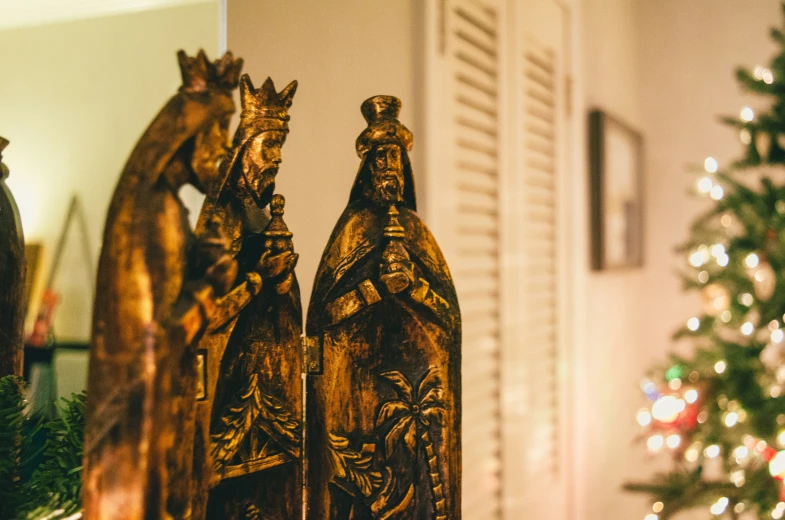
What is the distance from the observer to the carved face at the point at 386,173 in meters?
0.64

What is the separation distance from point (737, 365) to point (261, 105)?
171 cm

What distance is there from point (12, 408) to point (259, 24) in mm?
608

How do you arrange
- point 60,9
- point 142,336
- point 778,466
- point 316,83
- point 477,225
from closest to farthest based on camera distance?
point 142,336 → point 60,9 → point 316,83 → point 477,225 → point 778,466

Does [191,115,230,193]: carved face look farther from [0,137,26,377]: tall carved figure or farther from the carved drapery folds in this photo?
[0,137,26,377]: tall carved figure

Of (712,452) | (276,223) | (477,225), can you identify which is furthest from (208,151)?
(712,452)

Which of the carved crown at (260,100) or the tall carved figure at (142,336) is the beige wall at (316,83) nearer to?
the carved crown at (260,100)

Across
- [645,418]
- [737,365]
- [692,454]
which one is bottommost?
[692,454]

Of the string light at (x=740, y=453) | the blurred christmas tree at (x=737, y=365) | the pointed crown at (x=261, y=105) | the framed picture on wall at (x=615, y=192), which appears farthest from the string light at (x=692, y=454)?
the pointed crown at (x=261, y=105)

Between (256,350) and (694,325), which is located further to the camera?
(694,325)

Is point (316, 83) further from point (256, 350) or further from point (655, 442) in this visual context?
point (655, 442)

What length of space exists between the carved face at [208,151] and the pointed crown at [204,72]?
24 millimetres

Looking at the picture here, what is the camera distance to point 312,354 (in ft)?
2.04

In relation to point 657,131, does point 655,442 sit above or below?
below

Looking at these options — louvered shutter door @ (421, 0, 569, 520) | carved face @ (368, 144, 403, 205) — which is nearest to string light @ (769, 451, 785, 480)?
louvered shutter door @ (421, 0, 569, 520)
